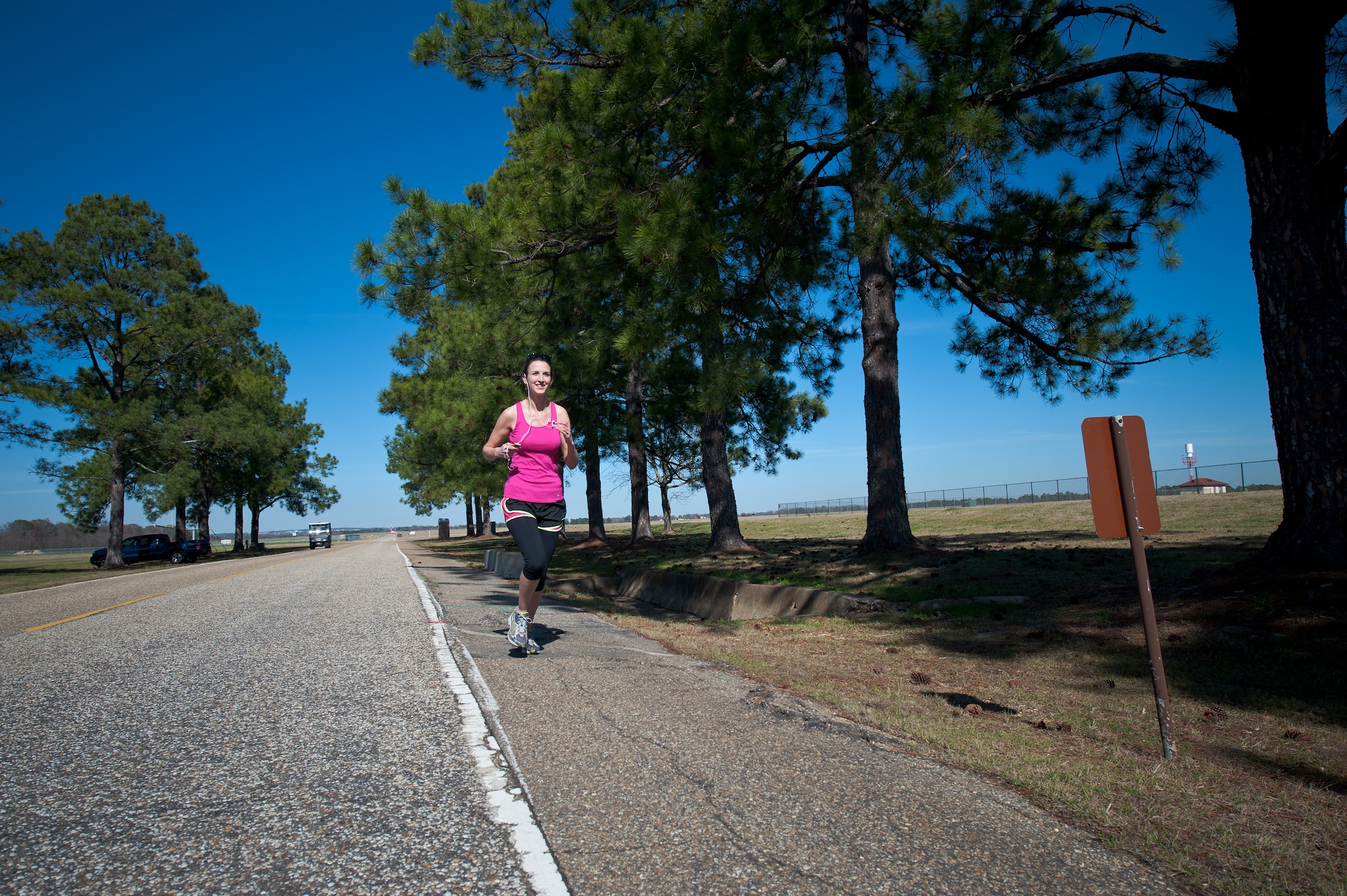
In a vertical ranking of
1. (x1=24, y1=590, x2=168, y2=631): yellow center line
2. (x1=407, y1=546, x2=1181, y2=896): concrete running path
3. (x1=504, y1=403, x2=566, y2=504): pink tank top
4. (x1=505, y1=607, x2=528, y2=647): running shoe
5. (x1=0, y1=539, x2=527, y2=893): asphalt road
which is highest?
(x1=504, y1=403, x2=566, y2=504): pink tank top

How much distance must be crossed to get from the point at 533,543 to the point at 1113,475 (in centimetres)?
348

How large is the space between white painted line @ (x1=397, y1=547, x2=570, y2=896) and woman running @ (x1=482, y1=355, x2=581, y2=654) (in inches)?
28.3

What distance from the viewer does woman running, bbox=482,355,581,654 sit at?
4.96 m

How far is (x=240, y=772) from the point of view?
8.89ft

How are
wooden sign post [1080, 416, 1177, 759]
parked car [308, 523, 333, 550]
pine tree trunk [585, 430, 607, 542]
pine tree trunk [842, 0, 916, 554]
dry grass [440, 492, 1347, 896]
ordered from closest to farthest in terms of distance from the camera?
dry grass [440, 492, 1347, 896] < wooden sign post [1080, 416, 1177, 759] < pine tree trunk [842, 0, 916, 554] < pine tree trunk [585, 430, 607, 542] < parked car [308, 523, 333, 550]

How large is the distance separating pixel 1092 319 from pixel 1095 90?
336 centimetres

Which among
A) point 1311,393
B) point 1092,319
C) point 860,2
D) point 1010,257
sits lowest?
point 1311,393

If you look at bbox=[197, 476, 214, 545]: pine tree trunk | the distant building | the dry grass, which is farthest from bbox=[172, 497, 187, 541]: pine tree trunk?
the distant building

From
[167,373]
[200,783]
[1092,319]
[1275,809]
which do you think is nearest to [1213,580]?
[1275,809]

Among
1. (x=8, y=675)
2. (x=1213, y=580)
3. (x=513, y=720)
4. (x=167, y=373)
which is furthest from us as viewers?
(x=167, y=373)

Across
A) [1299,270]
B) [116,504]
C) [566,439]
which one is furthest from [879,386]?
[116,504]

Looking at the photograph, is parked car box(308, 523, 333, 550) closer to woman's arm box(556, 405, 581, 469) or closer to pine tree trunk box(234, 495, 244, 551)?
pine tree trunk box(234, 495, 244, 551)

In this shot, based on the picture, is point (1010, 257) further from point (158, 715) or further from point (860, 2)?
point (158, 715)

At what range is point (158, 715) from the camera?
3.47 meters
